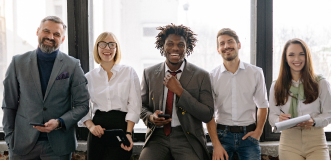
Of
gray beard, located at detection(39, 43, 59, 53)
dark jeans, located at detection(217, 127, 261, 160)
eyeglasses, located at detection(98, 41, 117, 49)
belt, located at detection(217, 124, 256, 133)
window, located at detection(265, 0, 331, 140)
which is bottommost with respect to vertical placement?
dark jeans, located at detection(217, 127, 261, 160)

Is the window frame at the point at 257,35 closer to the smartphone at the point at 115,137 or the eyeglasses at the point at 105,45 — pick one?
the eyeglasses at the point at 105,45

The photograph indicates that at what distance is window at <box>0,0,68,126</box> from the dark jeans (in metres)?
2.26

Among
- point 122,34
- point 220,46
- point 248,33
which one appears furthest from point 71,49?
point 248,33

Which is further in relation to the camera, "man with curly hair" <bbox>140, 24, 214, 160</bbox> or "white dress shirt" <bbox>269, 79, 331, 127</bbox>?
"white dress shirt" <bbox>269, 79, 331, 127</bbox>

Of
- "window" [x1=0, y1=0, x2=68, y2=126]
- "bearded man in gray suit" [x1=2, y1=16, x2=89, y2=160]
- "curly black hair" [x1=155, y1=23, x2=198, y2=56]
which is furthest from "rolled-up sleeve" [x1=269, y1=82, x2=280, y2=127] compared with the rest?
"window" [x1=0, y1=0, x2=68, y2=126]

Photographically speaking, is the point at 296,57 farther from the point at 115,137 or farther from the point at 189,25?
the point at 115,137

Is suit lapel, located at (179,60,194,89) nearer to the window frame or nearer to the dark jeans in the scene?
the dark jeans

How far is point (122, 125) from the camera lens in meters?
2.27

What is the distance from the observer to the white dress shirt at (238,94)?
2477 millimetres

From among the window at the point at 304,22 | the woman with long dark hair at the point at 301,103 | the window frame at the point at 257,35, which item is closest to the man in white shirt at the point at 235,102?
the woman with long dark hair at the point at 301,103

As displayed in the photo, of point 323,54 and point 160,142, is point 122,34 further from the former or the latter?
point 323,54

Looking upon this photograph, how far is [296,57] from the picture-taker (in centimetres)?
239

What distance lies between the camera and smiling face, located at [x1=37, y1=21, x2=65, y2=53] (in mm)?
2160

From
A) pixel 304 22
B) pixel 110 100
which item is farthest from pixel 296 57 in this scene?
pixel 110 100
